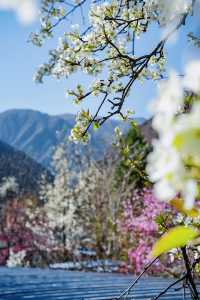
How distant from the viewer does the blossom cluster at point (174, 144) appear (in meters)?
0.62

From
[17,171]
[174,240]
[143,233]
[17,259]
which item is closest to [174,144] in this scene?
[174,240]

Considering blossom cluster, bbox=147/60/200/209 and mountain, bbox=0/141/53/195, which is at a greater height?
mountain, bbox=0/141/53/195

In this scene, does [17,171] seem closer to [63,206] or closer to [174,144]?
[63,206]

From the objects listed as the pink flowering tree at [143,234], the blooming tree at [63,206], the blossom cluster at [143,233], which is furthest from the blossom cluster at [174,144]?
the blooming tree at [63,206]

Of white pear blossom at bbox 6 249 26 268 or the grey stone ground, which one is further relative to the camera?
white pear blossom at bbox 6 249 26 268

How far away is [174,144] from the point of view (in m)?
0.63

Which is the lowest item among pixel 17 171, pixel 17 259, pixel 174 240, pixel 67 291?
pixel 174 240

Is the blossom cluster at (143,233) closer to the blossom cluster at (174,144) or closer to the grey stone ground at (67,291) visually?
the grey stone ground at (67,291)

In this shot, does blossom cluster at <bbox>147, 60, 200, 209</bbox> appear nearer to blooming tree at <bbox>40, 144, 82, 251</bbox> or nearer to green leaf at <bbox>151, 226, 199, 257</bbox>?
green leaf at <bbox>151, 226, 199, 257</bbox>

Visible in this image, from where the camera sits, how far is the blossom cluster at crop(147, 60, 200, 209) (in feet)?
2.05

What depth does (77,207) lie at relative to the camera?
19.0m

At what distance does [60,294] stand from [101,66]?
9.76 ft

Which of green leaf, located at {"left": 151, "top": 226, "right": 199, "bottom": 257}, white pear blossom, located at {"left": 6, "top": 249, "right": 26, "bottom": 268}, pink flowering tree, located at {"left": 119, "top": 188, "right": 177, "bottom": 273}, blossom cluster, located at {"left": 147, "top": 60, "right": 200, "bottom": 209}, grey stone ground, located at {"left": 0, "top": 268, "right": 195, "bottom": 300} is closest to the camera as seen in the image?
blossom cluster, located at {"left": 147, "top": 60, "right": 200, "bottom": 209}

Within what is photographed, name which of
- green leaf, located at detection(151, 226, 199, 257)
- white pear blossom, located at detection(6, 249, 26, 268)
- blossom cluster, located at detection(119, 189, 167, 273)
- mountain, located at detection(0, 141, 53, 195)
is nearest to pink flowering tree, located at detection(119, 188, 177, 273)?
blossom cluster, located at detection(119, 189, 167, 273)
